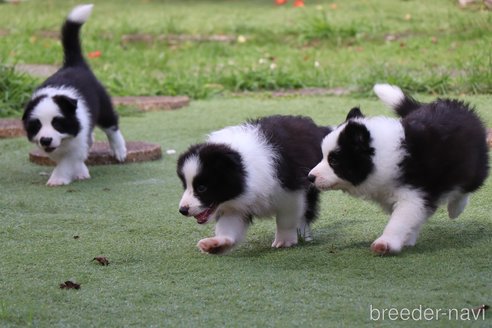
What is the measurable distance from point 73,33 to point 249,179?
367 cm

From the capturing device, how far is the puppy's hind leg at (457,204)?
4.90 metres

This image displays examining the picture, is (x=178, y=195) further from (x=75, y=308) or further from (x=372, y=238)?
(x=75, y=308)

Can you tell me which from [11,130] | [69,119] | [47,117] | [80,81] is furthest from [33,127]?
[11,130]

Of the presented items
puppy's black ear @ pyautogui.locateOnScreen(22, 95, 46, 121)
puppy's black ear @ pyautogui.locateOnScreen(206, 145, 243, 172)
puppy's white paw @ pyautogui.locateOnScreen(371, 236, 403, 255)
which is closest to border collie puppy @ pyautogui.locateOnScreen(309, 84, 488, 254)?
puppy's white paw @ pyautogui.locateOnScreen(371, 236, 403, 255)

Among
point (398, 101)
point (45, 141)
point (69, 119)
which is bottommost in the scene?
point (45, 141)

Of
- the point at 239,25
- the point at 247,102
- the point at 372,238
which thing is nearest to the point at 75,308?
the point at 372,238

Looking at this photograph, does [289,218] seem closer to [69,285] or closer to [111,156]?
[69,285]

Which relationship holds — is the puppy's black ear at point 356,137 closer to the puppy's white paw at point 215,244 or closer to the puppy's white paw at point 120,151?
the puppy's white paw at point 215,244

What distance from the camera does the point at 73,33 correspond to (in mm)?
Answer: 7801

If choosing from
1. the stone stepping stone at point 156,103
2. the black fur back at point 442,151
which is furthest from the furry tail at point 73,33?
the black fur back at point 442,151

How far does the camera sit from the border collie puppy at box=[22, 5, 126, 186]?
6.98 meters

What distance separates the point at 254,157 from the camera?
467 cm

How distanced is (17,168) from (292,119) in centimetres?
327

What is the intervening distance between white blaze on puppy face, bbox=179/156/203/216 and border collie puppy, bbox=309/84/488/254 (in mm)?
553
